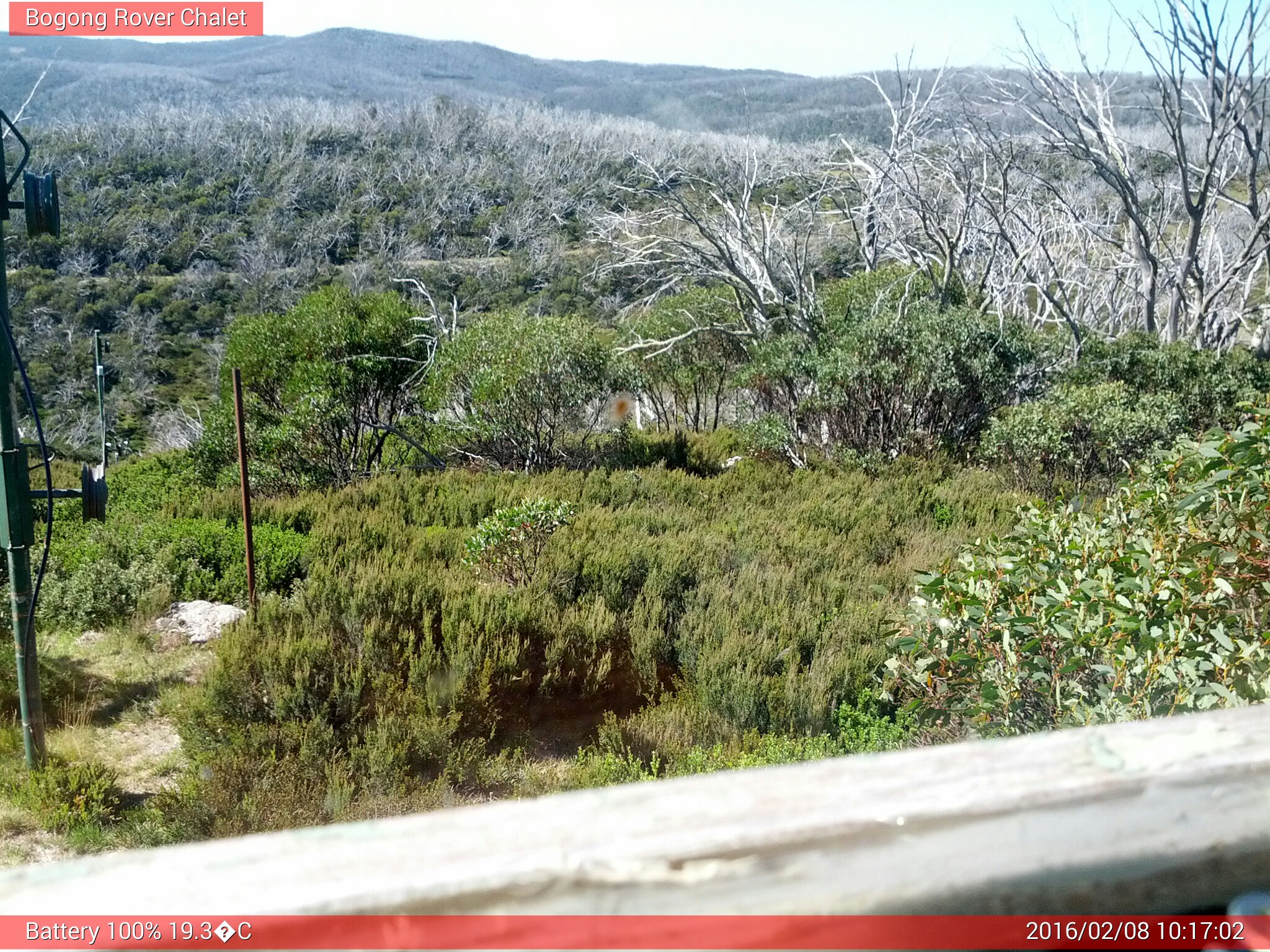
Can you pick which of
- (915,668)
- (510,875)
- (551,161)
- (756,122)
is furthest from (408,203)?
(510,875)

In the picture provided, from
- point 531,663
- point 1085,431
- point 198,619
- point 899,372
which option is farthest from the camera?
point 899,372

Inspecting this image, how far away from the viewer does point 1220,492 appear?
2992mm

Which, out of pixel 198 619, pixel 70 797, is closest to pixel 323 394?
pixel 198 619

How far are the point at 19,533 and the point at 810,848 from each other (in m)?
4.58

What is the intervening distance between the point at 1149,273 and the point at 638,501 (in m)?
7.42

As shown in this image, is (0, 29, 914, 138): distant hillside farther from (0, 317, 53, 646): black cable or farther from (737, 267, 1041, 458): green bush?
(0, 317, 53, 646): black cable

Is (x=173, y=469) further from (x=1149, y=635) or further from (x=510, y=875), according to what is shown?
(x=510, y=875)

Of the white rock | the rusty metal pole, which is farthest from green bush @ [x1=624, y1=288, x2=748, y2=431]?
the white rock

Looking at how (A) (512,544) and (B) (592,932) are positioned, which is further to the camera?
(A) (512,544)

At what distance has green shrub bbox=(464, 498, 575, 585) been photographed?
706 cm

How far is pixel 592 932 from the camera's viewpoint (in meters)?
0.66

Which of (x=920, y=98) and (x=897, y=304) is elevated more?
(x=920, y=98)

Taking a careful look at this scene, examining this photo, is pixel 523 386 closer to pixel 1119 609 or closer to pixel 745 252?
pixel 745 252

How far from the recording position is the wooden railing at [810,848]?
64 centimetres
